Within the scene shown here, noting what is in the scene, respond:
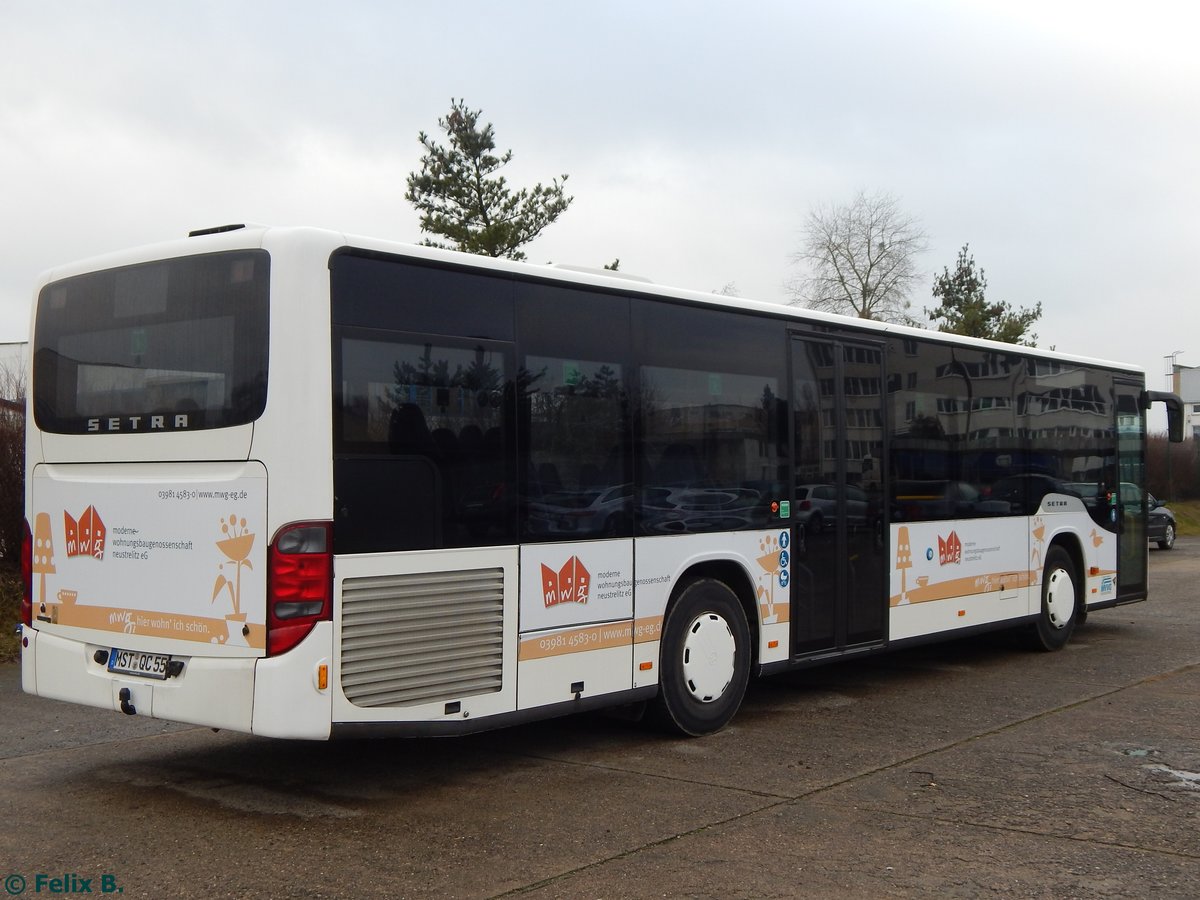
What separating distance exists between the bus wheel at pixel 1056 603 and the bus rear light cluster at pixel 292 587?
8.44 metres

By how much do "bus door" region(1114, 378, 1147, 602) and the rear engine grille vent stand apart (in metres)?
9.13

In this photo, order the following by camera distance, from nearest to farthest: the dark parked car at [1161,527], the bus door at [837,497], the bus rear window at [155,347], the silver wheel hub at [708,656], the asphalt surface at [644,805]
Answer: the asphalt surface at [644,805] → the bus rear window at [155,347] → the silver wheel hub at [708,656] → the bus door at [837,497] → the dark parked car at [1161,527]

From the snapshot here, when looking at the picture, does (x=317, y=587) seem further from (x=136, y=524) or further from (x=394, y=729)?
(x=136, y=524)

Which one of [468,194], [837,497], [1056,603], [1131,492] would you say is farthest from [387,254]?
[468,194]

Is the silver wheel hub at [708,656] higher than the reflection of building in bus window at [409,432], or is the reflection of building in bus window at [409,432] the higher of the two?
the reflection of building in bus window at [409,432]

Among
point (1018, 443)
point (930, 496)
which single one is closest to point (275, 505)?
point (930, 496)

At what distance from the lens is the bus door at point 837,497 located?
9.16 metres

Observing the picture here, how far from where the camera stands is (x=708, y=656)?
8297 millimetres

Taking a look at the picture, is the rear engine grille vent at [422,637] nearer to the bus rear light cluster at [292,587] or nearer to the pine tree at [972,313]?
the bus rear light cluster at [292,587]


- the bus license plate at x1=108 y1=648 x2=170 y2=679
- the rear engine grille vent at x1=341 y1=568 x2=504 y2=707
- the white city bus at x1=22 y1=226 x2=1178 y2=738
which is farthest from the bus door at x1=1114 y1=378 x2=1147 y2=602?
the bus license plate at x1=108 y1=648 x2=170 y2=679

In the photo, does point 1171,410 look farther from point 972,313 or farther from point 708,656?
point 972,313

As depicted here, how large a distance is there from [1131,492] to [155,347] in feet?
35.6

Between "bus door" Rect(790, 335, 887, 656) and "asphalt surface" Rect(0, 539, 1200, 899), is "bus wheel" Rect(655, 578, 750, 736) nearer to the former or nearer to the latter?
"asphalt surface" Rect(0, 539, 1200, 899)

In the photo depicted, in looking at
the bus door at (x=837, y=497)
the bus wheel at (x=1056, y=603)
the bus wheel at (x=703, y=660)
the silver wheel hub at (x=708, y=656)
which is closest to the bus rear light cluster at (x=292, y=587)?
the bus wheel at (x=703, y=660)
